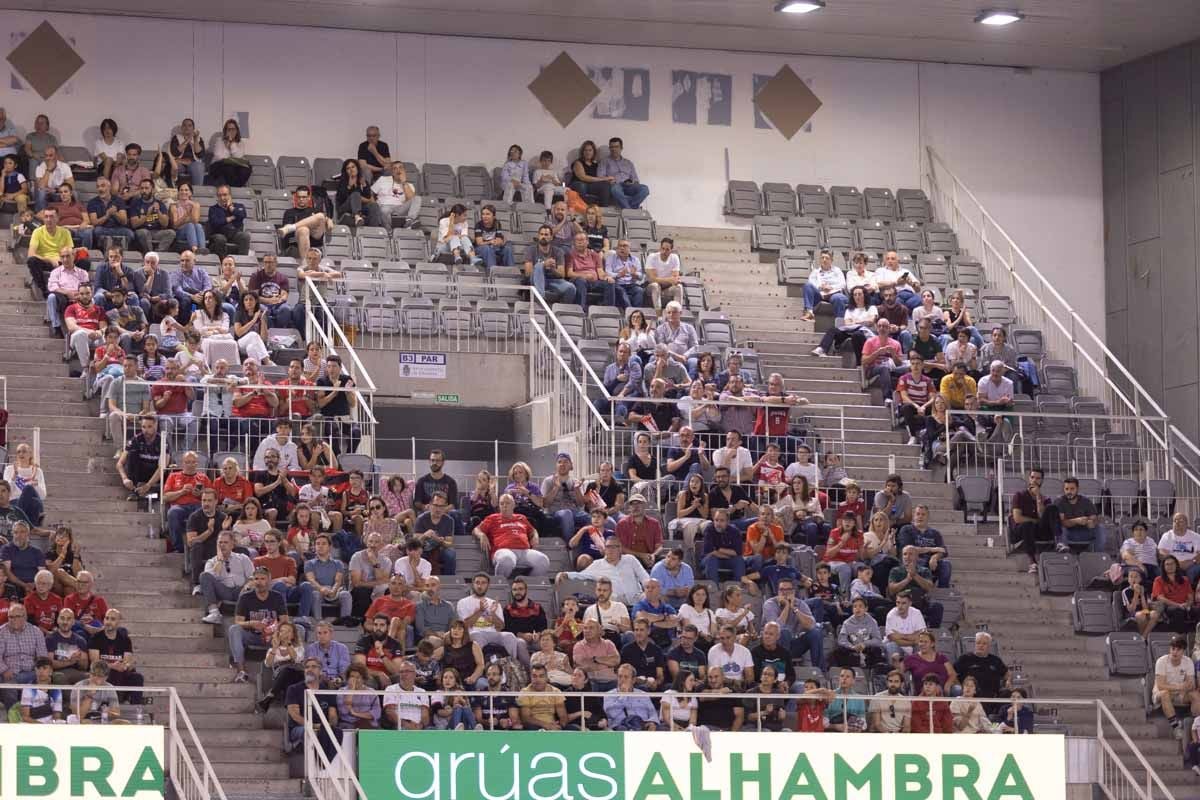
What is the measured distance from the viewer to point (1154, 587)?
19.4 meters

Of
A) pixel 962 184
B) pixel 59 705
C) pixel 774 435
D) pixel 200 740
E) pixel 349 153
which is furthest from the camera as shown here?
pixel 962 184

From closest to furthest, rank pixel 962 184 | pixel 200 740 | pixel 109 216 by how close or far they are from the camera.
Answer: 1. pixel 200 740
2. pixel 109 216
3. pixel 962 184

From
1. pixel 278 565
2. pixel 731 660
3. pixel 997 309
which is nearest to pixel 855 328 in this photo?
pixel 997 309

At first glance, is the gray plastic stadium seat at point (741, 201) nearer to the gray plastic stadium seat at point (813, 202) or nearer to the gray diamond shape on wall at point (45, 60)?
the gray plastic stadium seat at point (813, 202)

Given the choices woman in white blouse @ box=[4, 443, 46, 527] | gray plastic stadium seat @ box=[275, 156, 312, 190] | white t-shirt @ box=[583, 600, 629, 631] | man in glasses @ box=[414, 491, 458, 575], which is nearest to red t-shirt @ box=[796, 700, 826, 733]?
white t-shirt @ box=[583, 600, 629, 631]

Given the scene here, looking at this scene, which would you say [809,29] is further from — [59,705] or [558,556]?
[59,705]

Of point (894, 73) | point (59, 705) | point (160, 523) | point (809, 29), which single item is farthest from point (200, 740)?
point (894, 73)

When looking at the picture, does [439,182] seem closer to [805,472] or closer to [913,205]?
[913,205]

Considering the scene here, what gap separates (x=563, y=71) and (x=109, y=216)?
655 cm

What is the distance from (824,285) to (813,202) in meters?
2.40

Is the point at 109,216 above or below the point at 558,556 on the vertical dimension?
above

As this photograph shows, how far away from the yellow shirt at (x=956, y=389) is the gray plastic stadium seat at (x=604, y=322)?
11.0 ft

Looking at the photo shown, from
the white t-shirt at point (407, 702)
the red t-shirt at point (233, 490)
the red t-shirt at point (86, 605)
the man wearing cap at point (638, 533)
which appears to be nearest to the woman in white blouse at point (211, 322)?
the red t-shirt at point (233, 490)

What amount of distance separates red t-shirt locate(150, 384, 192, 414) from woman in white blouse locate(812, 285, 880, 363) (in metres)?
7.49
